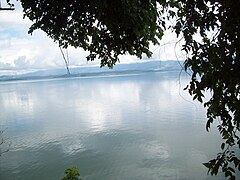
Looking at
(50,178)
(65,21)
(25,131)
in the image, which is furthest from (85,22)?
(25,131)

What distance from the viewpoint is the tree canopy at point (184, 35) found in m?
1.64

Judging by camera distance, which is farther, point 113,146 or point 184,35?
point 113,146

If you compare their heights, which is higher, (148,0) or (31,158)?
(148,0)

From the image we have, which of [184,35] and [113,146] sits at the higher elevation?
[184,35]

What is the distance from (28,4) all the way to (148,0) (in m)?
1.30

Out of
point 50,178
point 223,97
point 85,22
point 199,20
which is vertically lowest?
point 50,178

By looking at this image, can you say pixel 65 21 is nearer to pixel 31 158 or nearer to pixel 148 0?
pixel 148 0

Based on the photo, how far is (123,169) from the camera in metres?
21.4

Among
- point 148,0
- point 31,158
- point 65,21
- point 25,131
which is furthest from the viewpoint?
point 25,131

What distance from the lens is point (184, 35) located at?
1.75m

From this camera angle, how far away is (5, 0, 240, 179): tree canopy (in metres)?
1.64

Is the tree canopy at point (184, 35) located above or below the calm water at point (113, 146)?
above

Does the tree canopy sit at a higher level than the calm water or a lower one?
higher

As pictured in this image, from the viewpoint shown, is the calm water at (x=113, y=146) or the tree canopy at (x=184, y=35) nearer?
the tree canopy at (x=184, y=35)
